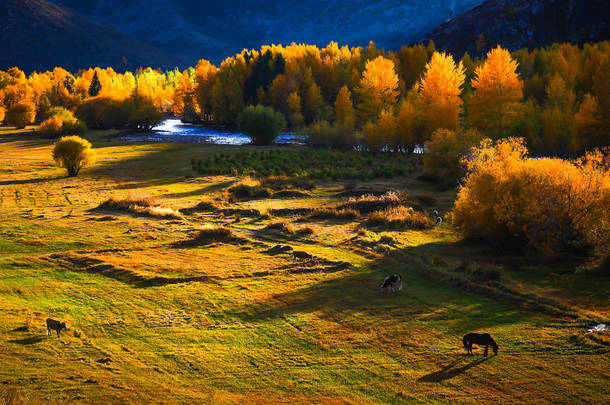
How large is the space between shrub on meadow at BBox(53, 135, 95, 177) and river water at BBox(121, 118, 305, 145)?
39.6 metres

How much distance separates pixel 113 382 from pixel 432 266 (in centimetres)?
1682

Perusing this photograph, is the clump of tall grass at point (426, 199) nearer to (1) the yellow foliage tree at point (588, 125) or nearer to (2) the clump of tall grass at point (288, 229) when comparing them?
(2) the clump of tall grass at point (288, 229)

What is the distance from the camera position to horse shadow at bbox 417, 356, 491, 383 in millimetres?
14555

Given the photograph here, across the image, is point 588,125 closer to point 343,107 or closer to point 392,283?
point 343,107

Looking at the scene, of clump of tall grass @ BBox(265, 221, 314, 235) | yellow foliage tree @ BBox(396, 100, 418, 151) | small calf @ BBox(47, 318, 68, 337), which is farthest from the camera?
yellow foliage tree @ BBox(396, 100, 418, 151)

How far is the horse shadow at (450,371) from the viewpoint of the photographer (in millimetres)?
14555

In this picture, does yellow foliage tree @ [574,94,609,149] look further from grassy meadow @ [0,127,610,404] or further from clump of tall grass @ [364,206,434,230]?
grassy meadow @ [0,127,610,404]

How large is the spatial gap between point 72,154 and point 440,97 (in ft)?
154

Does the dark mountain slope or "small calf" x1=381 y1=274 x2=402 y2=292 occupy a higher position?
the dark mountain slope

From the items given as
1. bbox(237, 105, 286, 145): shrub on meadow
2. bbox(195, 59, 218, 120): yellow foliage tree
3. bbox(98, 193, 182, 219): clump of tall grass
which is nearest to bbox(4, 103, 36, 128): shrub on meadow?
bbox(195, 59, 218, 120): yellow foliage tree

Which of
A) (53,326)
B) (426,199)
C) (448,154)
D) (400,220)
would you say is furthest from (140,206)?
(448,154)

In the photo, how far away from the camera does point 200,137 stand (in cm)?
11050

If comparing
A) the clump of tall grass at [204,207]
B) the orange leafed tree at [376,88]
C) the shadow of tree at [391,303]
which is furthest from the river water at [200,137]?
the shadow of tree at [391,303]

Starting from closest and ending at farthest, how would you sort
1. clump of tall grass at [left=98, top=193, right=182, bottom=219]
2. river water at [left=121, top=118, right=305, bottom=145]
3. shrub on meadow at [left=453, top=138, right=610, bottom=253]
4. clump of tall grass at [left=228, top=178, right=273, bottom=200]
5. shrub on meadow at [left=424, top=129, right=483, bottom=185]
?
1. shrub on meadow at [left=453, top=138, right=610, bottom=253]
2. clump of tall grass at [left=98, top=193, right=182, bottom=219]
3. clump of tall grass at [left=228, top=178, right=273, bottom=200]
4. shrub on meadow at [left=424, top=129, right=483, bottom=185]
5. river water at [left=121, top=118, right=305, bottom=145]
